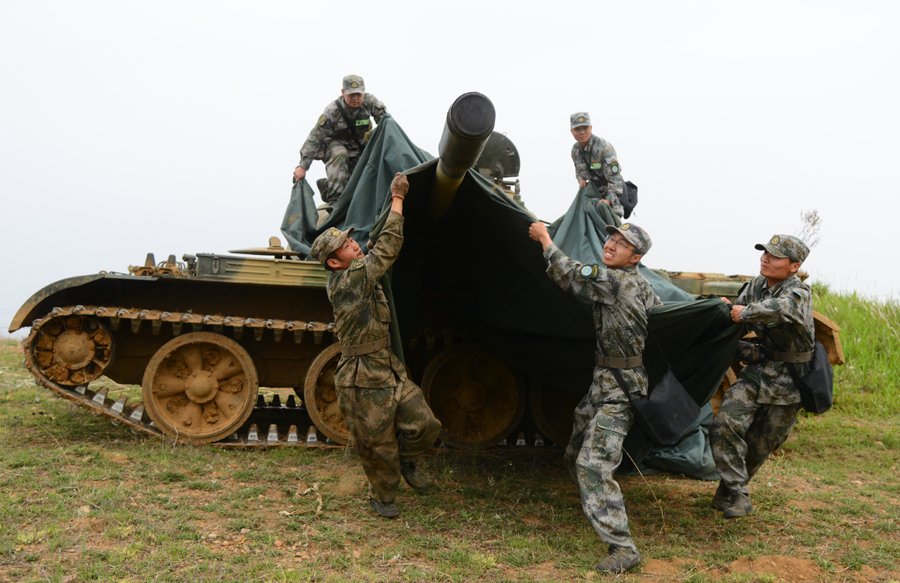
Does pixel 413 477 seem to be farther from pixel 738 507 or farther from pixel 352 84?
pixel 352 84

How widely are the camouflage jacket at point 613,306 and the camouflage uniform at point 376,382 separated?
3.84 feet

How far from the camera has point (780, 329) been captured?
491 cm

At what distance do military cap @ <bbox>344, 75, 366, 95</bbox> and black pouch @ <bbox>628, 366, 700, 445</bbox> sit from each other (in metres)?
4.48

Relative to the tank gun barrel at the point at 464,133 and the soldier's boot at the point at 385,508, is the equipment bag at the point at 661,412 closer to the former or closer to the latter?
the tank gun barrel at the point at 464,133

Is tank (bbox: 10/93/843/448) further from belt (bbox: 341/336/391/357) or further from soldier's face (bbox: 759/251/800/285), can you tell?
belt (bbox: 341/336/391/357)

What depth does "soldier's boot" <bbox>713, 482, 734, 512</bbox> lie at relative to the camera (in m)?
5.26

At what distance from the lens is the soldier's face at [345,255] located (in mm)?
4867

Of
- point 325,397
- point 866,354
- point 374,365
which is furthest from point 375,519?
point 866,354

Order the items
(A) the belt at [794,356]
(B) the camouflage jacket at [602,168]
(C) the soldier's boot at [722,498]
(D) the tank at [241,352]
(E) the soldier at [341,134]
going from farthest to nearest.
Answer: (E) the soldier at [341,134] < (B) the camouflage jacket at [602,168] < (D) the tank at [241,352] < (C) the soldier's boot at [722,498] < (A) the belt at [794,356]

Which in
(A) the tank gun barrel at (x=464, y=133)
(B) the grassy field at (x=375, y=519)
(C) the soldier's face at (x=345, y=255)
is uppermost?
(A) the tank gun barrel at (x=464, y=133)

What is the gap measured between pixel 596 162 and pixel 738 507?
3836mm

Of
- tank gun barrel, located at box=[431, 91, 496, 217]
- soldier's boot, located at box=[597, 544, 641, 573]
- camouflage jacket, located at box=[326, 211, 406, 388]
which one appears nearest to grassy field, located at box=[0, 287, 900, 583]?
soldier's boot, located at box=[597, 544, 641, 573]

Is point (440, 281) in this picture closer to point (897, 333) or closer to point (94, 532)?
point (94, 532)

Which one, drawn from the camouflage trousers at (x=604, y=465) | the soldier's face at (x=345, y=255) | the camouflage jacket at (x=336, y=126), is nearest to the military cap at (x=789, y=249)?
the camouflage trousers at (x=604, y=465)
